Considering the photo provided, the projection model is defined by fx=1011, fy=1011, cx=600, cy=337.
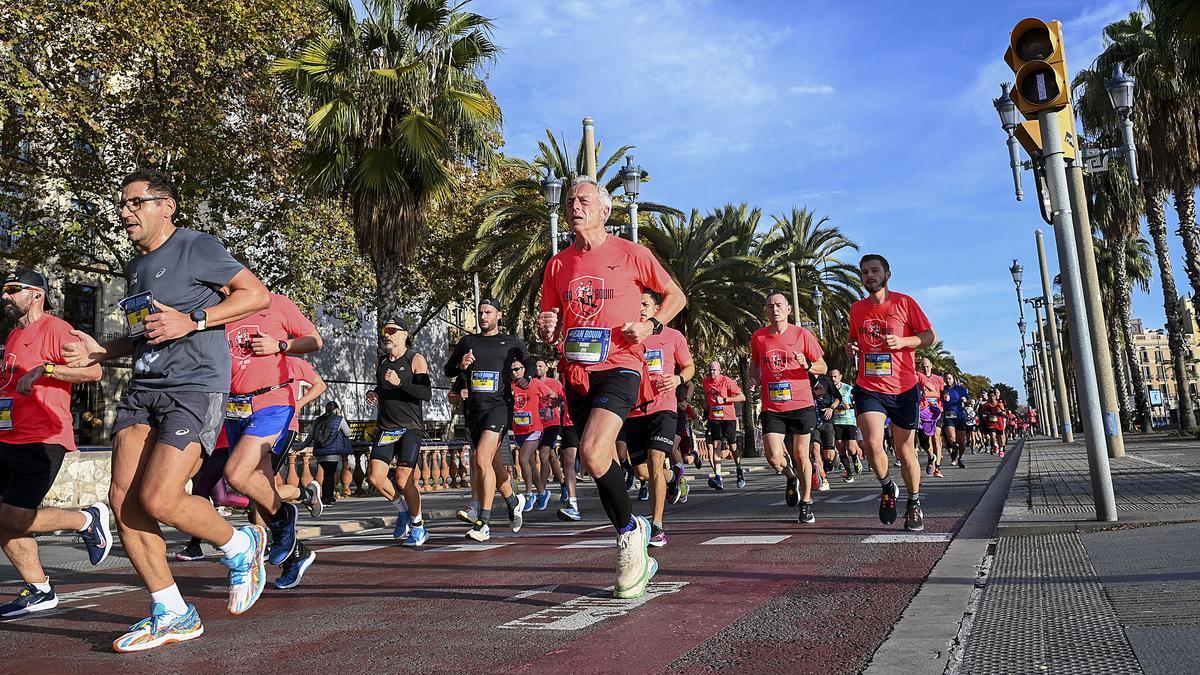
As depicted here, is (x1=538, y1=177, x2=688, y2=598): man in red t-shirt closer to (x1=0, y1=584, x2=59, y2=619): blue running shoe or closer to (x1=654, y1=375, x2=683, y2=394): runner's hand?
(x1=654, y1=375, x2=683, y2=394): runner's hand

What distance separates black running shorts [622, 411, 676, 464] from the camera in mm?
7773

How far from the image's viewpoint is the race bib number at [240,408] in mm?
6203

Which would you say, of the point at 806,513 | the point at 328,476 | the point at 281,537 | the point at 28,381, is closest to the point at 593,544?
the point at 806,513

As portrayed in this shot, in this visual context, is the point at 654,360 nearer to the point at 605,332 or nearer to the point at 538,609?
the point at 605,332

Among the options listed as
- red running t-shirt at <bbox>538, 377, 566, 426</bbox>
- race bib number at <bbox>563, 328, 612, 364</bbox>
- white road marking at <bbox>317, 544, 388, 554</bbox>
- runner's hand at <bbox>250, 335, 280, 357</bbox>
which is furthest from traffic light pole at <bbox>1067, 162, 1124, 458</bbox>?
runner's hand at <bbox>250, 335, 280, 357</bbox>

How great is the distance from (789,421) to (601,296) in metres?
4.71

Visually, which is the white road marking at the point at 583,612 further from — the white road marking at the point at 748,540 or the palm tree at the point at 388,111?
the palm tree at the point at 388,111

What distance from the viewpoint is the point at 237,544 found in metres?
4.62

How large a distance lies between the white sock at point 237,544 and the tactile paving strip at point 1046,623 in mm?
3149

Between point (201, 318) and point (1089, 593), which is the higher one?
point (201, 318)

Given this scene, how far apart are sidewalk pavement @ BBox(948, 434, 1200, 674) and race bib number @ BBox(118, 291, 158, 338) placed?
3.37 meters

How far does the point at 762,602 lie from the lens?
4.44 metres

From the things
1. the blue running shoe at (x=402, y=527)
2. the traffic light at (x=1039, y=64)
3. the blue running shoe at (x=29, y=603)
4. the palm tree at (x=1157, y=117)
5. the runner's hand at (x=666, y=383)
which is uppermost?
the palm tree at (x=1157, y=117)

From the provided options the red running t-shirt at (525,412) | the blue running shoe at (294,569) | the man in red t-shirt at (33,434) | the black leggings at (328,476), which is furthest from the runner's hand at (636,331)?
the black leggings at (328,476)
